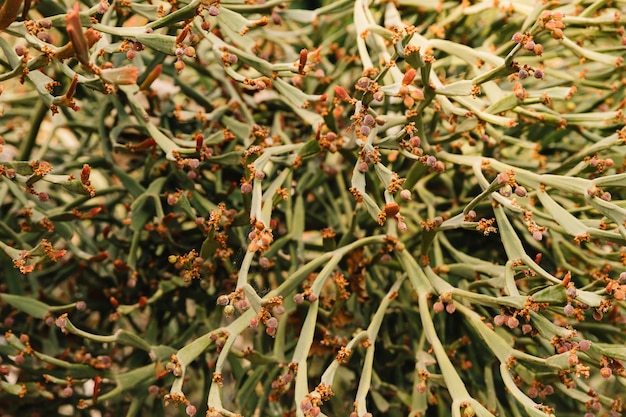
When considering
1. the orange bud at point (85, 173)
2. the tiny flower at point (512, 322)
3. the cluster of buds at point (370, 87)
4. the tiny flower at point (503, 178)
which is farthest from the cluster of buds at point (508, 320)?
the orange bud at point (85, 173)

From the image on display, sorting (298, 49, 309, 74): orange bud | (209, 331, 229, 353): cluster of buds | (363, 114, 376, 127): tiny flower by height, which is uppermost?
(298, 49, 309, 74): orange bud

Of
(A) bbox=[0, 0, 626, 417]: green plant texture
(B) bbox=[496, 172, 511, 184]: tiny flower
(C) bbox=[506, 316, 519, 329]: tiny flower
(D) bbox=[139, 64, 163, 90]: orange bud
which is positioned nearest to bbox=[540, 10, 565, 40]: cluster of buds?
(A) bbox=[0, 0, 626, 417]: green plant texture

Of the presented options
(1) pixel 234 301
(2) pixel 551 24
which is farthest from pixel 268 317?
(2) pixel 551 24

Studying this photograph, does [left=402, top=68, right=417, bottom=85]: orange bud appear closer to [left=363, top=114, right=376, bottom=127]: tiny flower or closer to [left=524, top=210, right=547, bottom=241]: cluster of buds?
[left=363, top=114, right=376, bottom=127]: tiny flower

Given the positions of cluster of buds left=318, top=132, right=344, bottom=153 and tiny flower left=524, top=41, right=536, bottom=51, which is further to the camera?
cluster of buds left=318, top=132, right=344, bottom=153

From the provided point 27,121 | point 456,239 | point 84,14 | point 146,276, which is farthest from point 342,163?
point 27,121

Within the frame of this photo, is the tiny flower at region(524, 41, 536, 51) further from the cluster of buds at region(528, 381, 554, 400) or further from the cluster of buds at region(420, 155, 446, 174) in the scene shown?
the cluster of buds at region(528, 381, 554, 400)

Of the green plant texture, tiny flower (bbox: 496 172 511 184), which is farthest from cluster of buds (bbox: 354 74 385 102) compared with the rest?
tiny flower (bbox: 496 172 511 184)

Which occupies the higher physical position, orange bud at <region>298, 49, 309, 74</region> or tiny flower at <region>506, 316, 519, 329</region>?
orange bud at <region>298, 49, 309, 74</region>

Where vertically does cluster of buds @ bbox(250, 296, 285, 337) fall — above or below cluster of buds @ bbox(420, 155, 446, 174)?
below
